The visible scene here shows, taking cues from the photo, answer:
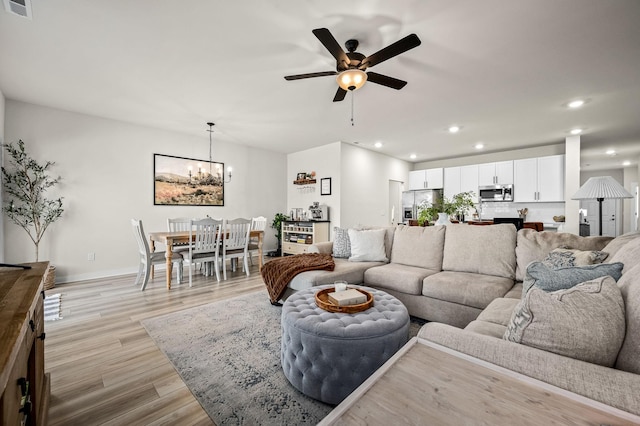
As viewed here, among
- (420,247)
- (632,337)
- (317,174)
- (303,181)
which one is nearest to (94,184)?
(303,181)

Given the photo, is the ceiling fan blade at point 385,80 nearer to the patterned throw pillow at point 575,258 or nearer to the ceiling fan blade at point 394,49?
the ceiling fan blade at point 394,49

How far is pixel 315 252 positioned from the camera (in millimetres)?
3525

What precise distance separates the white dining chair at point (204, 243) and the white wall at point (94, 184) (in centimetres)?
139

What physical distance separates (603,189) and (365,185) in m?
4.18

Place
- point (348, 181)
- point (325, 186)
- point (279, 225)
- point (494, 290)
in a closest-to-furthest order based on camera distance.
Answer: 1. point (494, 290)
2. point (348, 181)
3. point (325, 186)
4. point (279, 225)

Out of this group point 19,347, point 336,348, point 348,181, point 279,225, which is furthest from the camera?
point 279,225

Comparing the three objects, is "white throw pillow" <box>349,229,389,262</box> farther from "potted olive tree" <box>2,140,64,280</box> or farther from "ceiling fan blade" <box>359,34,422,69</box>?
"potted olive tree" <box>2,140,64,280</box>

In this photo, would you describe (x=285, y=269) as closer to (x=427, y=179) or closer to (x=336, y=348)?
(x=336, y=348)

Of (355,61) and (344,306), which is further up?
(355,61)

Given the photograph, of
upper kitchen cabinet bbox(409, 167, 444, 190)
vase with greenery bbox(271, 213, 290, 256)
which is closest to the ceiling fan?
vase with greenery bbox(271, 213, 290, 256)

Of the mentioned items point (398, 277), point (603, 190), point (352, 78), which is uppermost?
point (352, 78)

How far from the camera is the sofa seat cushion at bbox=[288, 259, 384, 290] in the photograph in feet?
8.69

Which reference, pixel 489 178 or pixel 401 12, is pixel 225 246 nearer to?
pixel 401 12

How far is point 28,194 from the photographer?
3.70m
